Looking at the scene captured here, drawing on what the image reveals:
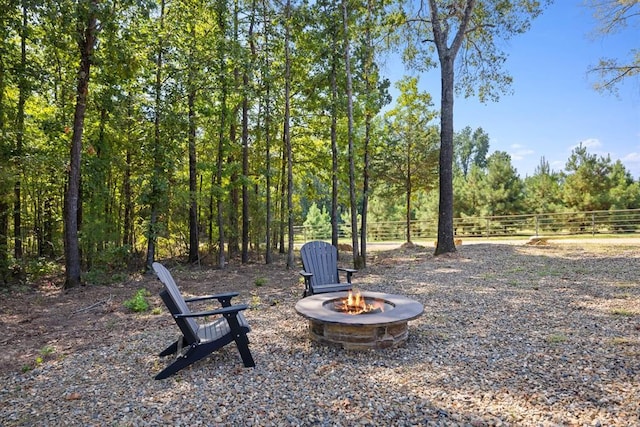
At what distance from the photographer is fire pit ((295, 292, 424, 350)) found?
3.14 meters

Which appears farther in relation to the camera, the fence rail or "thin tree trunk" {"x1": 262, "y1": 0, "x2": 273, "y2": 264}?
the fence rail

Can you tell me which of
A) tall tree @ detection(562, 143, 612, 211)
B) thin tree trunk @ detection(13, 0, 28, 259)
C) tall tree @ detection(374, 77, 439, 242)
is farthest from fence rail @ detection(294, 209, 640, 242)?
thin tree trunk @ detection(13, 0, 28, 259)

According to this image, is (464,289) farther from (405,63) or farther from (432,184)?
(432,184)

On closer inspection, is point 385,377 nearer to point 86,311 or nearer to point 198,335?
point 198,335

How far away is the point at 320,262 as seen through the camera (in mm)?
5160

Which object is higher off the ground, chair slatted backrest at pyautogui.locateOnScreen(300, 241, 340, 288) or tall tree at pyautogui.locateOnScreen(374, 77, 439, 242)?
tall tree at pyautogui.locateOnScreen(374, 77, 439, 242)

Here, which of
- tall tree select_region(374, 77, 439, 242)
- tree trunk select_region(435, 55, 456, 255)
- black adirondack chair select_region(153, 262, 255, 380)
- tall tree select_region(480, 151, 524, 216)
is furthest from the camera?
tall tree select_region(480, 151, 524, 216)

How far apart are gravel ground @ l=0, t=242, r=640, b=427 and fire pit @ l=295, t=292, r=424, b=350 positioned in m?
0.10

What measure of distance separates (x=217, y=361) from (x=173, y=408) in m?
0.76

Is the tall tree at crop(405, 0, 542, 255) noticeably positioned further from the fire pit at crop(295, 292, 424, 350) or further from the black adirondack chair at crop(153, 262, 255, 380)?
the black adirondack chair at crop(153, 262, 255, 380)

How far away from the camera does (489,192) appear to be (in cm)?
1888

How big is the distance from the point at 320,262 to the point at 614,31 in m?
11.1

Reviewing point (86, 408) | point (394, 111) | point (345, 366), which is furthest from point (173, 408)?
point (394, 111)

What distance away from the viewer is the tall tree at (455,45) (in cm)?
941
